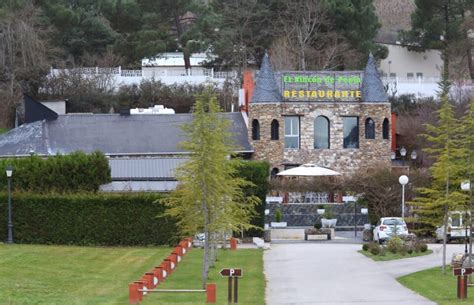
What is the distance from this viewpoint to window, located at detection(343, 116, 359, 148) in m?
66.4

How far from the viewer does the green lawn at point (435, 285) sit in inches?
1016

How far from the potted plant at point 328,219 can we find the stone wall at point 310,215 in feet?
1.40

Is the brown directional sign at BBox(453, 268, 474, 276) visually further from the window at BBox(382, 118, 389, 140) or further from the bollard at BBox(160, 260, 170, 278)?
the window at BBox(382, 118, 389, 140)

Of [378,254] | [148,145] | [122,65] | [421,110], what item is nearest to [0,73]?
[122,65]

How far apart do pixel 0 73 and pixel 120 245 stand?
36.7 m

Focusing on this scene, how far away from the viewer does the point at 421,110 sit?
78.7 metres

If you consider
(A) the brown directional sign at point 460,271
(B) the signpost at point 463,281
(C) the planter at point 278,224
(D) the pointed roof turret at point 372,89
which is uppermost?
(D) the pointed roof turret at point 372,89

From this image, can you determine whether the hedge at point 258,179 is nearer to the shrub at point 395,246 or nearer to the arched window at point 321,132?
A: the shrub at point 395,246

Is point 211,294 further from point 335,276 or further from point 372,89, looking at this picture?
point 372,89

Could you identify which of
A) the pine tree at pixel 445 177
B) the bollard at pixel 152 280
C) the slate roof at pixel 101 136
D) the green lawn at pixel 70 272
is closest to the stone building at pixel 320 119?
the slate roof at pixel 101 136

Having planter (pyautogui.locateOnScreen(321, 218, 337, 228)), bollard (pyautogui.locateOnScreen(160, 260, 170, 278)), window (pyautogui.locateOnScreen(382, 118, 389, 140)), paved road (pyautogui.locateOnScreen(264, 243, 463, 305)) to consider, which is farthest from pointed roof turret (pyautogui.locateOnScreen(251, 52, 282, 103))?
bollard (pyautogui.locateOnScreen(160, 260, 170, 278))

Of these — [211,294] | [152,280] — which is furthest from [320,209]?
[211,294]

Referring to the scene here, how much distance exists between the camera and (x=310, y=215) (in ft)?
188

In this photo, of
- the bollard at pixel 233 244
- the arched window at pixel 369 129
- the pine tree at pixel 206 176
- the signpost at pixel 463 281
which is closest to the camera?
the signpost at pixel 463 281
